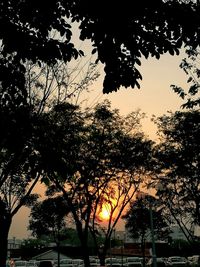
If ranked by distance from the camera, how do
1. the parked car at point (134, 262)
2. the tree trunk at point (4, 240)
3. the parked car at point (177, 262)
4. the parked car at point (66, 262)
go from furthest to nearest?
1. the parked car at point (177, 262)
2. the parked car at point (134, 262)
3. the parked car at point (66, 262)
4. the tree trunk at point (4, 240)

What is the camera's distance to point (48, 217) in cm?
5144

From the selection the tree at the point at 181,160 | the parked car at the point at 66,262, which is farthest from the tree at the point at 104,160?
the parked car at the point at 66,262

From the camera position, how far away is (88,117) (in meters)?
29.8

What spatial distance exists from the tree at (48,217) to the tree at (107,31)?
1475 inches

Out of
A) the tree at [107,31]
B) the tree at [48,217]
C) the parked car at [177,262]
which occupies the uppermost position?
the tree at [48,217]

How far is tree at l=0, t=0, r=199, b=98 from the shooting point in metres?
5.94

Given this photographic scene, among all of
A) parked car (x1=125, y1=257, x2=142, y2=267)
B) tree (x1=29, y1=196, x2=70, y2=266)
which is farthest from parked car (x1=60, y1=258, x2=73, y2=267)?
parked car (x1=125, y1=257, x2=142, y2=267)

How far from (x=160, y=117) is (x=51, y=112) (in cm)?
1074

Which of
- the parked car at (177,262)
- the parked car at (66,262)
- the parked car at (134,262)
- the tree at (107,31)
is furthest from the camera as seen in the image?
the parked car at (177,262)

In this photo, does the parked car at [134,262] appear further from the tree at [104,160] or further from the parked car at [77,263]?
the tree at [104,160]

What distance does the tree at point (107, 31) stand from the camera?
5941 millimetres

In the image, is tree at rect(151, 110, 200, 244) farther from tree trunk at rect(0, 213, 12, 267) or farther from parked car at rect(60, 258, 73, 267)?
parked car at rect(60, 258, 73, 267)

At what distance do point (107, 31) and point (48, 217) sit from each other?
4743 cm

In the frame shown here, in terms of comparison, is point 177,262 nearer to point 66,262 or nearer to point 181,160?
point 66,262
